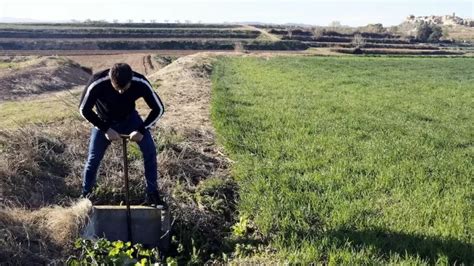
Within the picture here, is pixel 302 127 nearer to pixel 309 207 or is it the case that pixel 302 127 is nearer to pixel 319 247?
pixel 309 207

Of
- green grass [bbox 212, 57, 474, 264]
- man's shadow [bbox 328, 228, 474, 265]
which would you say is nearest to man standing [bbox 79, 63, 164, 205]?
green grass [bbox 212, 57, 474, 264]

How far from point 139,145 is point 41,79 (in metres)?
20.1

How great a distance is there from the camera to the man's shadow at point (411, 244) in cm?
452

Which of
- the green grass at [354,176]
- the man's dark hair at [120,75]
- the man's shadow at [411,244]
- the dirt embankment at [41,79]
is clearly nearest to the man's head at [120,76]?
the man's dark hair at [120,75]

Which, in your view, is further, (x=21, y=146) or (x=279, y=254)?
(x=21, y=146)

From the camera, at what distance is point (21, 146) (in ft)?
21.6

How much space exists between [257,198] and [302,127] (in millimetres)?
4020

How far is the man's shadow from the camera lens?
14.8 ft

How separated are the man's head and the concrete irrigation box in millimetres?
1445

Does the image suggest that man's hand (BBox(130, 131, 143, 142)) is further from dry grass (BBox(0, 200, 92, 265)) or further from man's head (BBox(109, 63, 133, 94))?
dry grass (BBox(0, 200, 92, 265))

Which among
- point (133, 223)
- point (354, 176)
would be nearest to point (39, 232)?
point (133, 223)

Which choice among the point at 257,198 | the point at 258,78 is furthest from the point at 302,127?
the point at 258,78

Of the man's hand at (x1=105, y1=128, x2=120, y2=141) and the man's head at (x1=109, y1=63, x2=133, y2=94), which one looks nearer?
the man's head at (x1=109, y1=63, x2=133, y2=94)

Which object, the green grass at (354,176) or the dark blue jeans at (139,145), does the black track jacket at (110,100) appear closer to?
the dark blue jeans at (139,145)
